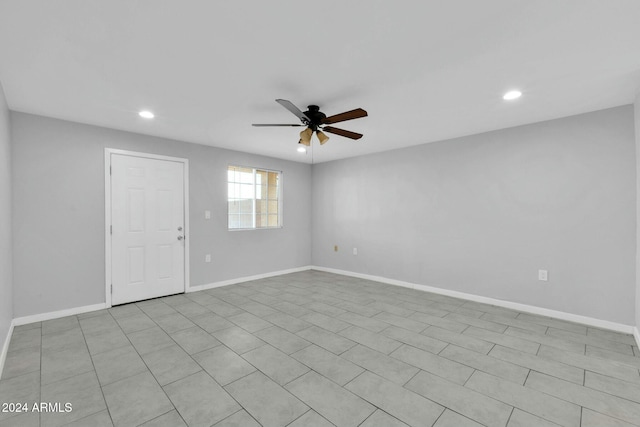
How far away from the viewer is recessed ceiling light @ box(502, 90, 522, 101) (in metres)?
2.64

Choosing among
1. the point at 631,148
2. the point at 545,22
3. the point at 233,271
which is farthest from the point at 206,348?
the point at 631,148

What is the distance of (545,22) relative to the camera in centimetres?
167

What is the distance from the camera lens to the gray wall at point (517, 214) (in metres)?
3.02

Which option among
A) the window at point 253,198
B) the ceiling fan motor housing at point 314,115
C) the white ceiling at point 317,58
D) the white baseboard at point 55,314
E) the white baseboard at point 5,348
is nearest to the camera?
the white ceiling at point 317,58

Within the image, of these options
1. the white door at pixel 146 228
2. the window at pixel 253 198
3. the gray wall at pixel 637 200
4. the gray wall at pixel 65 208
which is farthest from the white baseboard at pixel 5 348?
the gray wall at pixel 637 200

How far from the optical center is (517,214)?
3621 millimetres

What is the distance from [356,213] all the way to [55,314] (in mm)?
4502

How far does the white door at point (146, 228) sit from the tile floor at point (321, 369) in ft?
1.64

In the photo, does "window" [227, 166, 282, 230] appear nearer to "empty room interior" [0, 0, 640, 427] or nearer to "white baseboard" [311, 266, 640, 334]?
"empty room interior" [0, 0, 640, 427]

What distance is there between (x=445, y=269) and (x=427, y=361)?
7.34 feet

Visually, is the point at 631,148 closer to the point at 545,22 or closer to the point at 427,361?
the point at 545,22

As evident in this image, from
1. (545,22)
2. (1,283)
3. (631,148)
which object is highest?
(545,22)

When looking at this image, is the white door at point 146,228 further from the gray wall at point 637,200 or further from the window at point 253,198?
the gray wall at point 637,200

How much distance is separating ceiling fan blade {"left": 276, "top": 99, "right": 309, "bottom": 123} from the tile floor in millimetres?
2077
